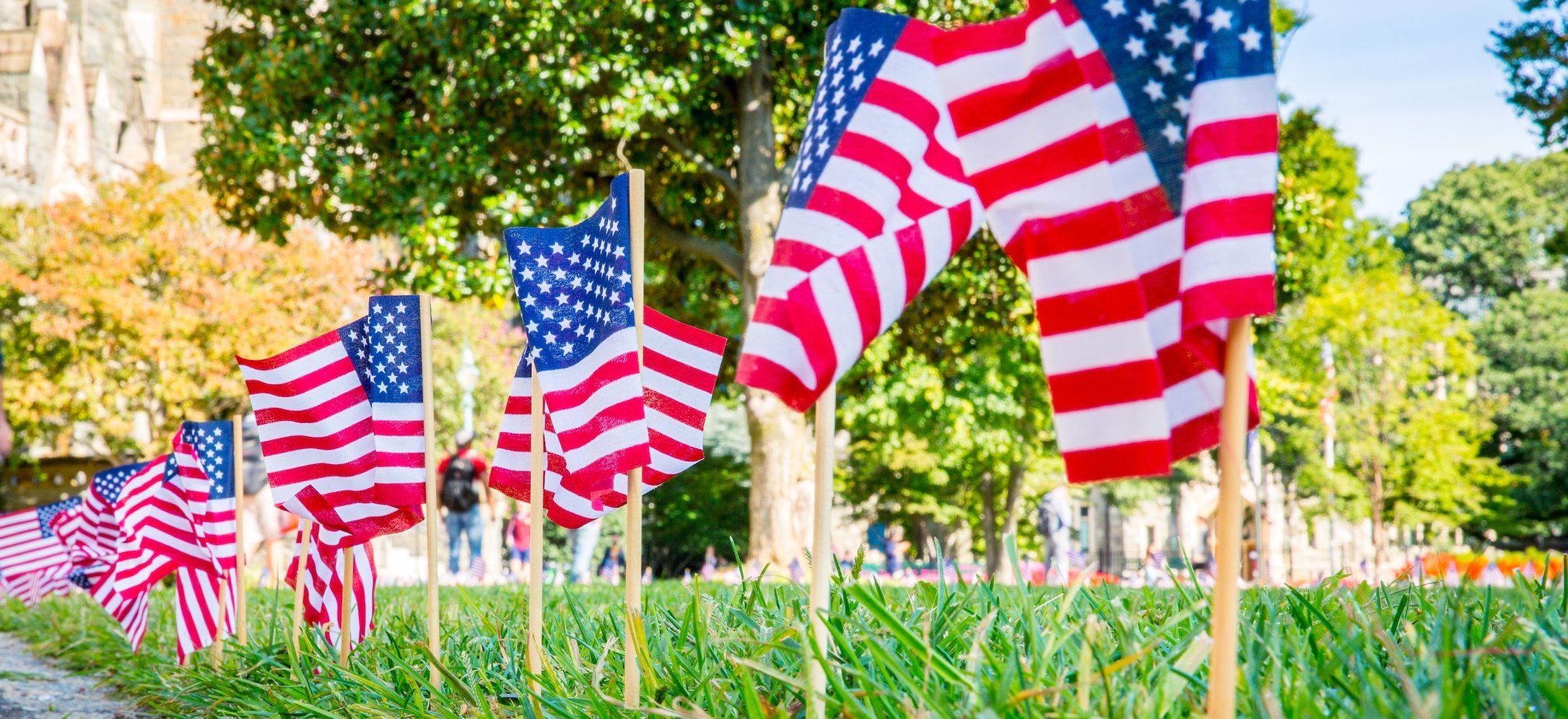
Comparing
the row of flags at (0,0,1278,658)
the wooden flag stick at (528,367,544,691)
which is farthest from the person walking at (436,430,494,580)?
the row of flags at (0,0,1278,658)

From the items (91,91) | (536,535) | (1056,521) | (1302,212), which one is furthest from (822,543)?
(91,91)

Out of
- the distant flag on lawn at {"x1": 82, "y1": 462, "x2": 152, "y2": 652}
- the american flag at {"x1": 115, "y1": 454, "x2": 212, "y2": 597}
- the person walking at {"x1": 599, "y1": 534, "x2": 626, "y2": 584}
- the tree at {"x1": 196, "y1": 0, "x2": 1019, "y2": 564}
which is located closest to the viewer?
the american flag at {"x1": 115, "y1": 454, "x2": 212, "y2": 597}

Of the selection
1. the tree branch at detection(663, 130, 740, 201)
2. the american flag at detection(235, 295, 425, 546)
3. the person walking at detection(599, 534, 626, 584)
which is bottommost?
the person walking at detection(599, 534, 626, 584)

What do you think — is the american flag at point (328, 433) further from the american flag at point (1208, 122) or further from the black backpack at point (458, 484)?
the black backpack at point (458, 484)

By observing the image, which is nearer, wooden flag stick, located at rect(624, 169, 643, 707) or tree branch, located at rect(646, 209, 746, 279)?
wooden flag stick, located at rect(624, 169, 643, 707)

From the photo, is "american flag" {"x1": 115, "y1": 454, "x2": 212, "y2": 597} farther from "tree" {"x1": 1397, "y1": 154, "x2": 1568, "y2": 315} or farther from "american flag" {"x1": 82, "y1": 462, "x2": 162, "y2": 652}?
"tree" {"x1": 1397, "y1": 154, "x2": 1568, "y2": 315}

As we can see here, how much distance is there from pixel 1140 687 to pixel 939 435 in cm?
2184

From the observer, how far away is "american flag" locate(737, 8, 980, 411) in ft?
8.07

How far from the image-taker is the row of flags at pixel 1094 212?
215cm

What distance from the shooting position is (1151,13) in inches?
88.9

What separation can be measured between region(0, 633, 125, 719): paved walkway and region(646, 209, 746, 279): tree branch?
22.4ft

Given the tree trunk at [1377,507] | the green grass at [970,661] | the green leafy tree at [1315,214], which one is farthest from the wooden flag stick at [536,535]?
the tree trunk at [1377,507]

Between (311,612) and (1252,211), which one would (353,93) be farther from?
(1252,211)

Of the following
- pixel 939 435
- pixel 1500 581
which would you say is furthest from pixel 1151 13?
pixel 939 435
